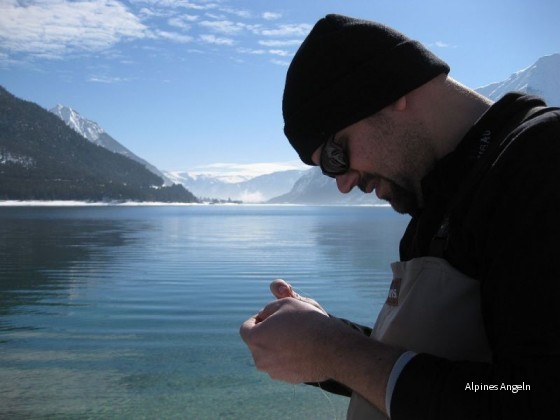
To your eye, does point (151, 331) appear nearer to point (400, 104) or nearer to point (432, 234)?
point (432, 234)

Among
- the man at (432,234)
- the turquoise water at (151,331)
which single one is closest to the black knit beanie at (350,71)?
the man at (432,234)

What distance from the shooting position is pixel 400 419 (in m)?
1.20

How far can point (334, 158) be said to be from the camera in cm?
182

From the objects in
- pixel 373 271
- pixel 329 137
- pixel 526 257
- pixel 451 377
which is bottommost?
pixel 373 271

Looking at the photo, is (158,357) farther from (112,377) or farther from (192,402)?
(192,402)

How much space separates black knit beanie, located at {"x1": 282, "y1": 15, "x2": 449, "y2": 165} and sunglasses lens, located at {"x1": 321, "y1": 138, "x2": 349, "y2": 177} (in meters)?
0.05

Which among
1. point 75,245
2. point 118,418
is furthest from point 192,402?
point 75,245

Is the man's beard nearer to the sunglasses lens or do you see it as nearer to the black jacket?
the sunglasses lens

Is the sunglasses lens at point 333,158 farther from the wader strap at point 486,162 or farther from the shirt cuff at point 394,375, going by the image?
the shirt cuff at point 394,375

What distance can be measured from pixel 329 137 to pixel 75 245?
36.9m

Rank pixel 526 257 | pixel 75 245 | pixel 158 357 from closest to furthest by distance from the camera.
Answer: pixel 526 257, pixel 158 357, pixel 75 245

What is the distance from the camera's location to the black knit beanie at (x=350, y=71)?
5.22 ft

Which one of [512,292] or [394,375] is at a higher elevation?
[512,292]

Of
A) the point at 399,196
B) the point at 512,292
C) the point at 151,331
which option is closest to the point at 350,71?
the point at 399,196
